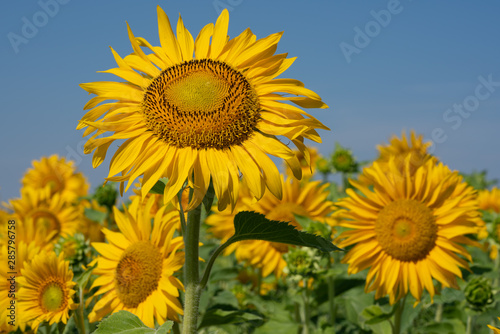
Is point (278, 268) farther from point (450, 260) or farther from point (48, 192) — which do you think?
point (48, 192)

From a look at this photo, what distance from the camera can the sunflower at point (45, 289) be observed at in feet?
9.87

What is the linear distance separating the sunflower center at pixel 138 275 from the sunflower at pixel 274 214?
1.66 meters

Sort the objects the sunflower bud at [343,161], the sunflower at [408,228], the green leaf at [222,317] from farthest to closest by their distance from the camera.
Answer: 1. the sunflower bud at [343,161]
2. the sunflower at [408,228]
3. the green leaf at [222,317]

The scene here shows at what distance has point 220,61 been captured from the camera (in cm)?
240

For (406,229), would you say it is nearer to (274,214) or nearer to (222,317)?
(222,317)

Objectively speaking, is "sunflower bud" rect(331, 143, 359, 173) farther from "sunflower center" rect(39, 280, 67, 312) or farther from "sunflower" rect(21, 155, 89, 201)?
"sunflower center" rect(39, 280, 67, 312)

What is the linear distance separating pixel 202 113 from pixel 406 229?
6.09ft

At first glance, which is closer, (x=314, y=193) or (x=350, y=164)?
(x=314, y=193)

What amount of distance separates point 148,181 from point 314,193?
2.95 metres

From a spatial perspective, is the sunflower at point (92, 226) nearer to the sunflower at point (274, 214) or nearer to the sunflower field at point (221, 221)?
the sunflower field at point (221, 221)

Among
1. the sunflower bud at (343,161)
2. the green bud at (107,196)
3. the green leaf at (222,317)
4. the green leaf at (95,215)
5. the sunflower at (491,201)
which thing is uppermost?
the sunflower bud at (343,161)

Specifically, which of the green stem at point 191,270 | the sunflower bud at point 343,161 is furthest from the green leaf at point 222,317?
the sunflower bud at point 343,161

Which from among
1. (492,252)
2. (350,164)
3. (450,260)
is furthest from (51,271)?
(492,252)

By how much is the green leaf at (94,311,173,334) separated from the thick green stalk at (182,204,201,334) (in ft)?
0.50
